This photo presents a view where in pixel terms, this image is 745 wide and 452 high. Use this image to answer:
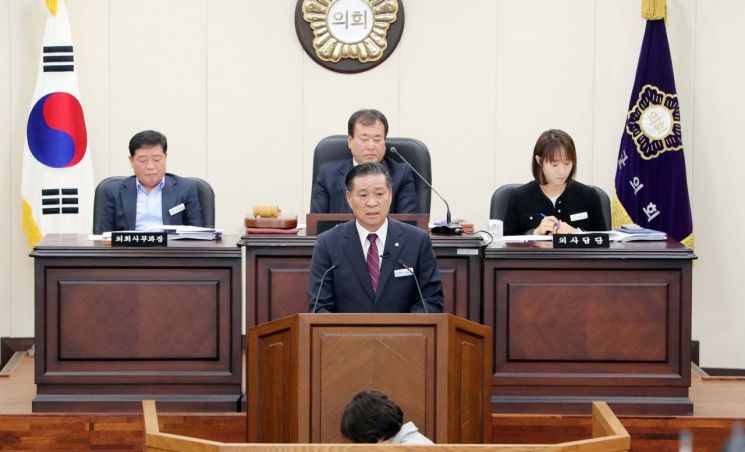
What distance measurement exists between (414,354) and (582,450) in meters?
0.90

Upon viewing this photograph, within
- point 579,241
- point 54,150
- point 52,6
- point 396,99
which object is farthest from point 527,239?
point 52,6

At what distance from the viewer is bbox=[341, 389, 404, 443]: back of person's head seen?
3320 millimetres

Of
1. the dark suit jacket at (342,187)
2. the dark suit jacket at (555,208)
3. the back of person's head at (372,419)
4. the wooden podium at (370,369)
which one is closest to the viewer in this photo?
the back of person's head at (372,419)

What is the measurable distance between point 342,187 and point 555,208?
981mm

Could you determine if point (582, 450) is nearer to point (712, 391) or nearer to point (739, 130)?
point (712, 391)

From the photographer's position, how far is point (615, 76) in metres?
7.06

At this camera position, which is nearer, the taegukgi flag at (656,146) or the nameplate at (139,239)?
the nameplate at (139,239)

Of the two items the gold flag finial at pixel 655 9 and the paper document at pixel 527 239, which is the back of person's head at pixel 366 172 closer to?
the paper document at pixel 527 239

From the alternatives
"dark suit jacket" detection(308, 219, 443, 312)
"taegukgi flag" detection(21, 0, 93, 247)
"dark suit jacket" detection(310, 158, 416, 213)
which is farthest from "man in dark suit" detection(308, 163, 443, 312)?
"taegukgi flag" detection(21, 0, 93, 247)

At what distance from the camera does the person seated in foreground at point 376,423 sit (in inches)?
131

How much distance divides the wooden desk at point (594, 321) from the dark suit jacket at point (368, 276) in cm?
55

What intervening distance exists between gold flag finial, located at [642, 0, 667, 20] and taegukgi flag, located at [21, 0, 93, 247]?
3.26 m

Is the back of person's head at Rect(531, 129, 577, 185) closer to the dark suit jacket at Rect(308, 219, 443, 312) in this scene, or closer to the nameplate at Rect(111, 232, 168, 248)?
the dark suit jacket at Rect(308, 219, 443, 312)

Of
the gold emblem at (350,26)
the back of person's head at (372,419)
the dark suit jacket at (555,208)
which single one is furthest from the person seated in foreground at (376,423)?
the gold emblem at (350,26)
